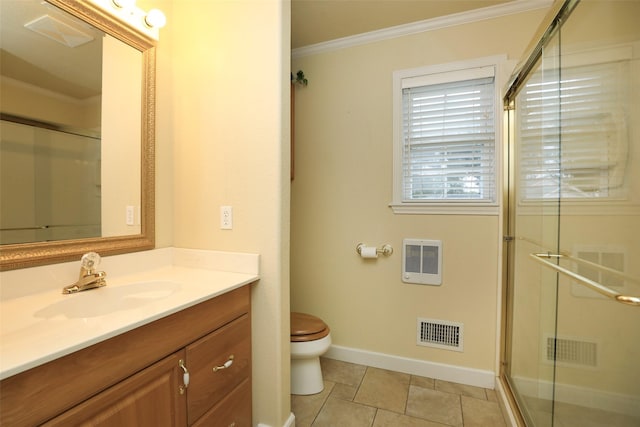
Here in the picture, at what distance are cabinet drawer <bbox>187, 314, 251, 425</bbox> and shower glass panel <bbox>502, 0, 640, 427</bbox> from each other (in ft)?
4.29

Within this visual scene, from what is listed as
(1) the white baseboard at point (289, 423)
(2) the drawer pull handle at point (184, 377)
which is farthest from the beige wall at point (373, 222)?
(2) the drawer pull handle at point (184, 377)

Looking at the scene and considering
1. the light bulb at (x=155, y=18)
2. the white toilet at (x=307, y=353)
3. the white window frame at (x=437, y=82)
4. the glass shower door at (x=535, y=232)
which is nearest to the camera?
the glass shower door at (x=535, y=232)

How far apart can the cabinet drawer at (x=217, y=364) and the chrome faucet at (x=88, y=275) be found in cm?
49

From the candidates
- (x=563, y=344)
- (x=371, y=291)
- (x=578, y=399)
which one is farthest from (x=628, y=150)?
(x=371, y=291)

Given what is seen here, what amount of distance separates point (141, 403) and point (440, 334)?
180cm

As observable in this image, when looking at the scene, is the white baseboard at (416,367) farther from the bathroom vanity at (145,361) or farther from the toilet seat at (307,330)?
the bathroom vanity at (145,361)

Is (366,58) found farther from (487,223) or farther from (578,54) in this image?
(487,223)

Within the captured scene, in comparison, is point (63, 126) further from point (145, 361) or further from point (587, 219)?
point (587, 219)

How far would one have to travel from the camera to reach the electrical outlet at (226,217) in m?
1.43

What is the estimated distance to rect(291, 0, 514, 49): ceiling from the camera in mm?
1808

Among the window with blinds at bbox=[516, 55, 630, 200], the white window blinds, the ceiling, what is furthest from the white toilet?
the ceiling

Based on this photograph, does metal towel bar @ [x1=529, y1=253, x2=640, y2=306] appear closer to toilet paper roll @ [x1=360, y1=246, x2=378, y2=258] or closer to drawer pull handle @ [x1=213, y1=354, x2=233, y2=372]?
toilet paper roll @ [x1=360, y1=246, x2=378, y2=258]

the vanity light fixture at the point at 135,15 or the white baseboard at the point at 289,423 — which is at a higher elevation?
the vanity light fixture at the point at 135,15

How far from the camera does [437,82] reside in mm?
1968
